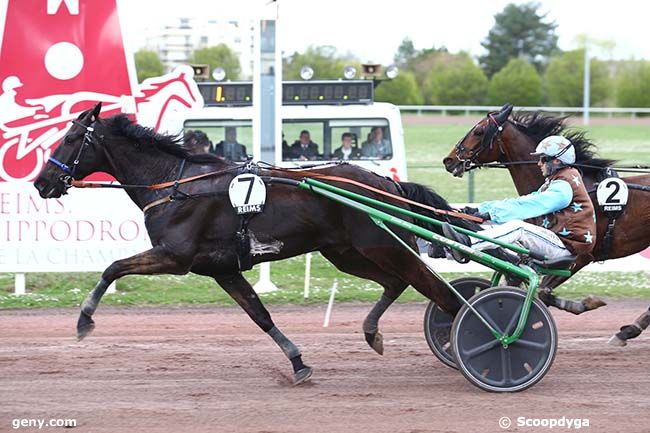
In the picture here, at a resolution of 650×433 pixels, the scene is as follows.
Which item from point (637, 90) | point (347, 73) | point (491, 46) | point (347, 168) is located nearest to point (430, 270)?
point (347, 168)

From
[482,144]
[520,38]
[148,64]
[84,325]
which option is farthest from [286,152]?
[520,38]

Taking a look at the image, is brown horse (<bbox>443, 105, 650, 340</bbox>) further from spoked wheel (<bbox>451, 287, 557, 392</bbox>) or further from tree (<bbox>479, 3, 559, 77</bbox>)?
tree (<bbox>479, 3, 559, 77</bbox>)

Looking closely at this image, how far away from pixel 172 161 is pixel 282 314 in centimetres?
333

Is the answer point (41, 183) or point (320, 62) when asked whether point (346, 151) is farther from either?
point (320, 62)

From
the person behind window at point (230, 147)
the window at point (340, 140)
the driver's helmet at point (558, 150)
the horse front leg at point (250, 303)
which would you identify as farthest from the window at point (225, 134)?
the driver's helmet at point (558, 150)

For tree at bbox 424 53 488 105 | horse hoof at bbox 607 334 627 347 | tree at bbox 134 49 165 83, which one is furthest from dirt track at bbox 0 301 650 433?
tree at bbox 424 53 488 105

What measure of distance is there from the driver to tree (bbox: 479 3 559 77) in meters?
51.2

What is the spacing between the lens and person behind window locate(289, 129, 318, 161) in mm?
15086

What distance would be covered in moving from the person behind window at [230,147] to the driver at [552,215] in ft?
27.6

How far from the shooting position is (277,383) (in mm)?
6977

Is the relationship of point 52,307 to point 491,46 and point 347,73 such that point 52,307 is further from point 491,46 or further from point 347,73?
point 491,46

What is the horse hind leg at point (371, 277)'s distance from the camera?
7410 millimetres

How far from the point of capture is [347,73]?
1592 cm

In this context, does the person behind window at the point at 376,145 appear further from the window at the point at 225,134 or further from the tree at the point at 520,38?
the tree at the point at 520,38
